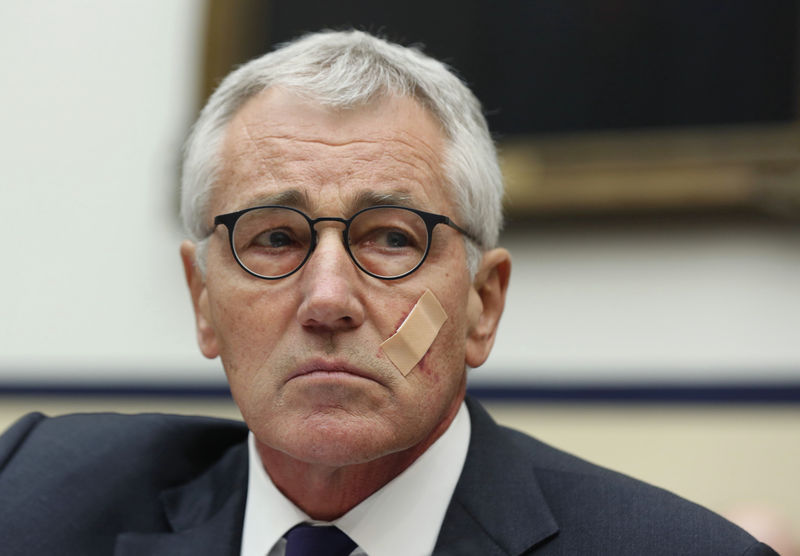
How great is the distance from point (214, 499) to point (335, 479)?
377 mm

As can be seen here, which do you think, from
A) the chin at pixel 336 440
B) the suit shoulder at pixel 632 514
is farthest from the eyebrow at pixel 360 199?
the suit shoulder at pixel 632 514

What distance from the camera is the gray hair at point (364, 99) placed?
2105 mm

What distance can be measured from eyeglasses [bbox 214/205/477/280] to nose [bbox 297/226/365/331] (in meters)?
0.02

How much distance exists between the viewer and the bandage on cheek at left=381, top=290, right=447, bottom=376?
6.36ft

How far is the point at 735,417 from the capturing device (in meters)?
3.56

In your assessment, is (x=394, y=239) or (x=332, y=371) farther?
(x=394, y=239)

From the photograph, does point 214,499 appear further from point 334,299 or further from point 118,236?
point 118,236

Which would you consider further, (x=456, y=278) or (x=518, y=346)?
(x=518, y=346)

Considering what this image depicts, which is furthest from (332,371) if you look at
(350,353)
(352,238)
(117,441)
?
(117,441)

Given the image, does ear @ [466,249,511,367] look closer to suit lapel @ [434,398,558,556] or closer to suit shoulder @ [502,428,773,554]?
suit lapel @ [434,398,558,556]

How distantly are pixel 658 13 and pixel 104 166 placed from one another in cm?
261

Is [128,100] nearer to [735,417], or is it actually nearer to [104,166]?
[104,166]

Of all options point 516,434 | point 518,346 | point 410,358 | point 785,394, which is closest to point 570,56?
point 518,346

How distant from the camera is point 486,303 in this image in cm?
225
